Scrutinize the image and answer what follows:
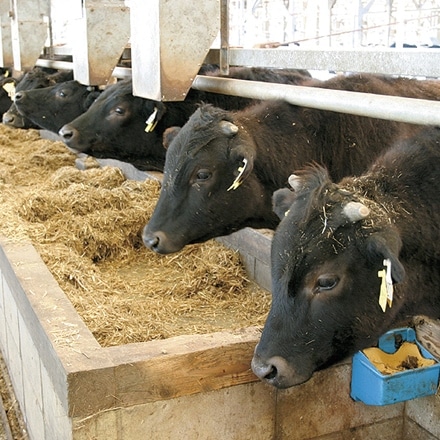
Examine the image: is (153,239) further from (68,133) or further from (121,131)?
(68,133)

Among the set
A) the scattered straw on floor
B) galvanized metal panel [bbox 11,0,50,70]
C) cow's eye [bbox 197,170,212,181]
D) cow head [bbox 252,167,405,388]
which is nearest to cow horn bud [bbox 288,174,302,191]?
cow head [bbox 252,167,405,388]

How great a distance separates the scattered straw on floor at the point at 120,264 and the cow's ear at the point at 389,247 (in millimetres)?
1891

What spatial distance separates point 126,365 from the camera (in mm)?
3385

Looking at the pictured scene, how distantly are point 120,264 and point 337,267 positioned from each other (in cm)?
348

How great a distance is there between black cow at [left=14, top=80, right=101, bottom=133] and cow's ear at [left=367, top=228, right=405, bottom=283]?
5.65 m

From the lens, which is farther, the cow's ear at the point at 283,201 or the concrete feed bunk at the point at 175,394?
the concrete feed bunk at the point at 175,394

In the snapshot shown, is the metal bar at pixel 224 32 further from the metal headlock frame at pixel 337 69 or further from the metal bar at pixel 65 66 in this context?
the metal bar at pixel 65 66

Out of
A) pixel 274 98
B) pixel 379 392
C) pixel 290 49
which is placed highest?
pixel 290 49

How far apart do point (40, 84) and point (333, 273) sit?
739 cm

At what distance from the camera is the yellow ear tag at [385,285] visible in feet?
8.66

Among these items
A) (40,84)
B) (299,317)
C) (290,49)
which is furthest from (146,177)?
(299,317)

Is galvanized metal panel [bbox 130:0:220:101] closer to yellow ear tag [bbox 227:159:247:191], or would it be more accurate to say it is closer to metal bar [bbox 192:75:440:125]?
metal bar [bbox 192:75:440:125]

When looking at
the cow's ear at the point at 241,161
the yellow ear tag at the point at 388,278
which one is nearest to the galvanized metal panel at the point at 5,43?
the cow's ear at the point at 241,161

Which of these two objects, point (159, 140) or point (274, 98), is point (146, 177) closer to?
point (159, 140)
